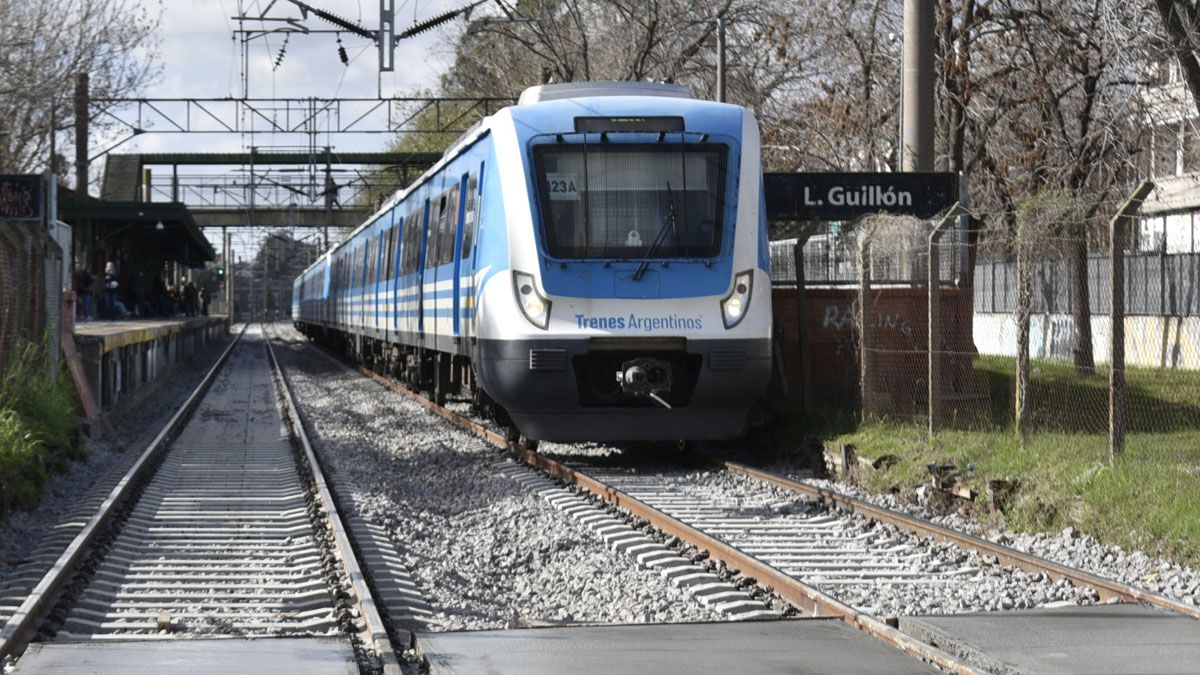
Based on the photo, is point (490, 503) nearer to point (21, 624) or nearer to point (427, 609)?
point (427, 609)

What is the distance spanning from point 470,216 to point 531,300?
7.68ft

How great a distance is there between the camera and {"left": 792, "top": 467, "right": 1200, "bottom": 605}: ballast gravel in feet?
25.9

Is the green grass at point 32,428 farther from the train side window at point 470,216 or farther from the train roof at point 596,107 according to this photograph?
the train roof at point 596,107

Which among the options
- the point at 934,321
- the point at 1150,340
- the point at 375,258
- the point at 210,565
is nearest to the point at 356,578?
the point at 210,565

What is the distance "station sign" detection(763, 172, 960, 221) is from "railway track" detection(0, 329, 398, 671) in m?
5.23

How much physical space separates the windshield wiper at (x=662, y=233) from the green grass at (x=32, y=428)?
4.90m

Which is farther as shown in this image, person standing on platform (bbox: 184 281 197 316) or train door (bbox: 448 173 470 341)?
person standing on platform (bbox: 184 281 197 316)

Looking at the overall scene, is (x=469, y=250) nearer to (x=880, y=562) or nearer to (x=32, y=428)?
(x=32, y=428)

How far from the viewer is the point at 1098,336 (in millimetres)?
26422

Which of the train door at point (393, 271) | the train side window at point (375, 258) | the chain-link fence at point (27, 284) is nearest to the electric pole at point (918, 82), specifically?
the train door at point (393, 271)

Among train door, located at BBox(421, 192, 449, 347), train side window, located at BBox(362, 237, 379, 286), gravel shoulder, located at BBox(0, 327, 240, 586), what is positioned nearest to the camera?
gravel shoulder, located at BBox(0, 327, 240, 586)

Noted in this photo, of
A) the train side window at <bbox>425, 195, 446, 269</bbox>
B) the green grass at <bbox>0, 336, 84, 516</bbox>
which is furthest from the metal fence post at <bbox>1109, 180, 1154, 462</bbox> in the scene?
the train side window at <bbox>425, 195, 446, 269</bbox>

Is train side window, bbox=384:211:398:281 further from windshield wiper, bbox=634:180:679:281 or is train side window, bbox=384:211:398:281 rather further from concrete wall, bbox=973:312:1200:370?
windshield wiper, bbox=634:180:679:281

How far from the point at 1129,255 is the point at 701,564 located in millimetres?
22756
